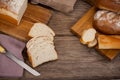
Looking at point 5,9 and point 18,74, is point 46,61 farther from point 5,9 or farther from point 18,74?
point 5,9

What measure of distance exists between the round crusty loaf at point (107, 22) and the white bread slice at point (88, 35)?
0.08 ft

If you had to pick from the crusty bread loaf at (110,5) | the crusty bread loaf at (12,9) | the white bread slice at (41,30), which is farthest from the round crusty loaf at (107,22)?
the crusty bread loaf at (12,9)

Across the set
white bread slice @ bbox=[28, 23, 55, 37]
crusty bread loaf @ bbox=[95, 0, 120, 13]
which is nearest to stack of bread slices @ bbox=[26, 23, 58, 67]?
white bread slice @ bbox=[28, 23, 55, 37]

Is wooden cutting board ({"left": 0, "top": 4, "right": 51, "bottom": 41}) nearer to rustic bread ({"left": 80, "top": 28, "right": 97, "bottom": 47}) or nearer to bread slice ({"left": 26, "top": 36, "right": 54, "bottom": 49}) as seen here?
bread slice ({"left": 26, "top": 36, "right": 54, "bottom": 49})

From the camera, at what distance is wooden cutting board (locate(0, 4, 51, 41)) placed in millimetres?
1160

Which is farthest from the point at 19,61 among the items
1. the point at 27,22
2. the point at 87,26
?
the point at 87,26

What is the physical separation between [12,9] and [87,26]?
30cm

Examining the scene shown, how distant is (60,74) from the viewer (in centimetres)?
109

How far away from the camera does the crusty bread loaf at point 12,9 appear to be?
1137mm

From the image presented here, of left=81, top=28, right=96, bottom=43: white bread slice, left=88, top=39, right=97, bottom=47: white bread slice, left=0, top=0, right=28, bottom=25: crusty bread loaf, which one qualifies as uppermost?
left=0, top=0, right=28, bottom=25: crusty bread loaf

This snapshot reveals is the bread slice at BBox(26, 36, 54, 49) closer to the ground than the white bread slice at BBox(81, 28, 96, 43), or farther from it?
closer to the ground

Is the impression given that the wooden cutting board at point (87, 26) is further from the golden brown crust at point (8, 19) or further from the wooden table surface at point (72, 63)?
the golden brown crust at point (8, 19)

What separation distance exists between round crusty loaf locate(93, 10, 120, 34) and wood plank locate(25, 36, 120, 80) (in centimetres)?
9

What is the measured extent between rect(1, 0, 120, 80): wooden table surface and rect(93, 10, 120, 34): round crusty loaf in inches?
3.6
